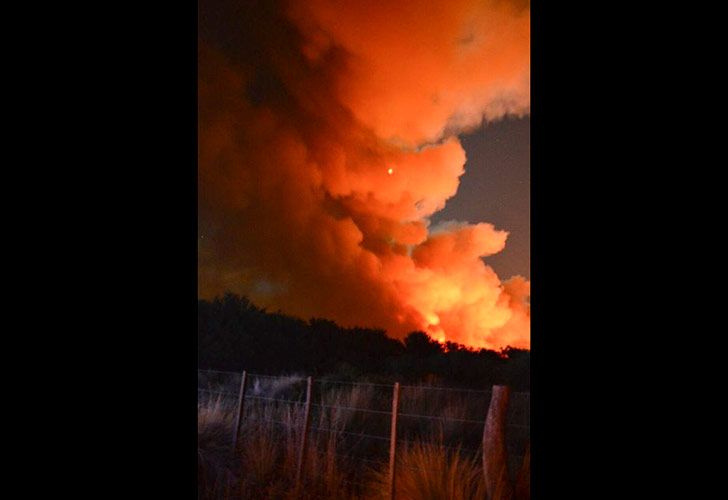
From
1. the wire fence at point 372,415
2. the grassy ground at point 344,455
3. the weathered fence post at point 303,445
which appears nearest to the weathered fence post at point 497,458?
the grassy ground at point 344,455

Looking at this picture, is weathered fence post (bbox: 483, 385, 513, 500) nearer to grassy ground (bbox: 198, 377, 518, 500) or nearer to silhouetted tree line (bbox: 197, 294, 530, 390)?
grassy ground (bbox: 198, 377, 518, 500)

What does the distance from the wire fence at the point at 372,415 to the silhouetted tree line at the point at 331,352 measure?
1.29m

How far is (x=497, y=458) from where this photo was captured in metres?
3.37

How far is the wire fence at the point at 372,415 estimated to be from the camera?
17.2 ft

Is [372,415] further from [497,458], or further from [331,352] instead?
[331,352]

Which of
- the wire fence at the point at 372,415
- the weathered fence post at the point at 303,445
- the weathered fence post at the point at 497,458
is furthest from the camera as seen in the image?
the wire fence at the point at 372,415

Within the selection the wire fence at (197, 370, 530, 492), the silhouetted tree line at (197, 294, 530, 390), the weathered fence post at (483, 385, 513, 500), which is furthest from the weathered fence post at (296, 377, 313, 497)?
the silhouetted tree line at (197, 294, 530, 390)

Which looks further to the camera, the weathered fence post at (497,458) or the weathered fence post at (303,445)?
the weathered fence post at (303,445)

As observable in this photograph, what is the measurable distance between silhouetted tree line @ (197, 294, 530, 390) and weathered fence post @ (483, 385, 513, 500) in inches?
203

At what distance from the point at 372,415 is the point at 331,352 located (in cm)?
445

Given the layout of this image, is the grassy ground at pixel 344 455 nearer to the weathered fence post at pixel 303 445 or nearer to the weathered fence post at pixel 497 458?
the weathered fence post at pixel 303 445

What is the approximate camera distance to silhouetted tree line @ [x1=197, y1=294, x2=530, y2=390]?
9.02 meters
